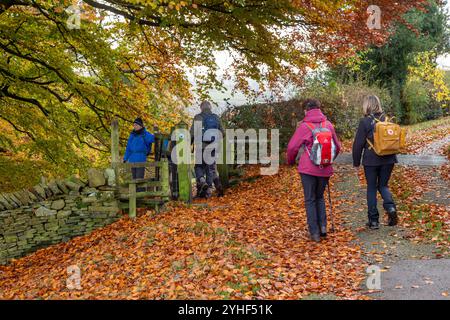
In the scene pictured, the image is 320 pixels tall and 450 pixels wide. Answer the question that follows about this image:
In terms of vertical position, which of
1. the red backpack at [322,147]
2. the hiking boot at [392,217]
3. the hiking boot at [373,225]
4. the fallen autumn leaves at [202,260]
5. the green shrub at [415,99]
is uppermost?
the green shrub at [415,99]

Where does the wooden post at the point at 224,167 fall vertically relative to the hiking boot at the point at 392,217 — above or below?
above

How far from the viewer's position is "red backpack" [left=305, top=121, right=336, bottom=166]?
6.66 m

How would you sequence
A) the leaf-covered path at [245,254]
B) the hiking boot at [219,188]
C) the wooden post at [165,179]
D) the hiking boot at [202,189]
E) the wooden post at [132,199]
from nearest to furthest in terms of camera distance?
the leaf-covered path at [245,254] < the wooden post at [132,199] < the wooden post at [165,179] < the hiking boot at [202,189] < the hiking boot at [219,188]

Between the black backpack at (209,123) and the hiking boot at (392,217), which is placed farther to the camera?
the black backpack at (209,123)

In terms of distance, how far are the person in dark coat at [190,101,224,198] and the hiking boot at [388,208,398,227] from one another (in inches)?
179

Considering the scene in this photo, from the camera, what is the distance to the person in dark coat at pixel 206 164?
10617 mm

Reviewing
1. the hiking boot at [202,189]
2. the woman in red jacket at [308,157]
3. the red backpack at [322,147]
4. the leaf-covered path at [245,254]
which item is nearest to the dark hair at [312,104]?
the woman in red jacket at [308,157]

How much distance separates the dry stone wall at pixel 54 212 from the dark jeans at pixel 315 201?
4.90 metres

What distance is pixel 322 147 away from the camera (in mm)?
6656

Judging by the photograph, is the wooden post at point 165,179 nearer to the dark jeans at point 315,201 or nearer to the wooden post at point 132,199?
the wooden post at point 132,199

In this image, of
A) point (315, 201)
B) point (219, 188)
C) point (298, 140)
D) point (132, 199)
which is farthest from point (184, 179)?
point (298, 140)

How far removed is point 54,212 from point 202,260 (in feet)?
17.3
